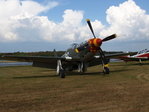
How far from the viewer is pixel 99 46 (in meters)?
12.0

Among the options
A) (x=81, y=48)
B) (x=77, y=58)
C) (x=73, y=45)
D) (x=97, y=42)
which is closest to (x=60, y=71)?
(x=77, y=58)

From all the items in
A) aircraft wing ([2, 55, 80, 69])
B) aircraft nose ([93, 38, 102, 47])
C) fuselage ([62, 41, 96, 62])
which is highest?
aircraft nose ([93, 38, 102, 47])

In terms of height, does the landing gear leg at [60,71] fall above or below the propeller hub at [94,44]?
below

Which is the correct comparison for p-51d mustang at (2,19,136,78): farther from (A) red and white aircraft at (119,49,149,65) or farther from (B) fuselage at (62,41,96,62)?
(A) red and white aircraft at (119,49,149,65)

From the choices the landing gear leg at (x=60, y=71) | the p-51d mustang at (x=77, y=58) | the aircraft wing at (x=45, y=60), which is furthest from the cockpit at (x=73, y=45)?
the landing gear leg at (x=60, y=71)

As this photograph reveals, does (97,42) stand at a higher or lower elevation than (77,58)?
higher

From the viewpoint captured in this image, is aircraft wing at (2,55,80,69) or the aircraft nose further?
aircraft wing at (2,55,80,69)

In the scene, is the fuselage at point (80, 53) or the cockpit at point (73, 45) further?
the cockpit at point (73, 45)

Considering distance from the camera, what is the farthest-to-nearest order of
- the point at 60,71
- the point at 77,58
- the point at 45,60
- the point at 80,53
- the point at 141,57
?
the point at 141,57 < the point at 45,60 < the point at 77,58 < the point at 80,53 < the point at 60,71

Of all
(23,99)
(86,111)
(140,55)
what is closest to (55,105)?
(86,111)

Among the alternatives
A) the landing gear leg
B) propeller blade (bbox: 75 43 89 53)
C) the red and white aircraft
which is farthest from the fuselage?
the red and white aircraft

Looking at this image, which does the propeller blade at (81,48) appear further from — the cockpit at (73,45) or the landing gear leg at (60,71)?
the landing gear leg at (60,71)

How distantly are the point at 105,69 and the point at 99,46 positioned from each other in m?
2.34

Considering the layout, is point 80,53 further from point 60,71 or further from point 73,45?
point 60,71
